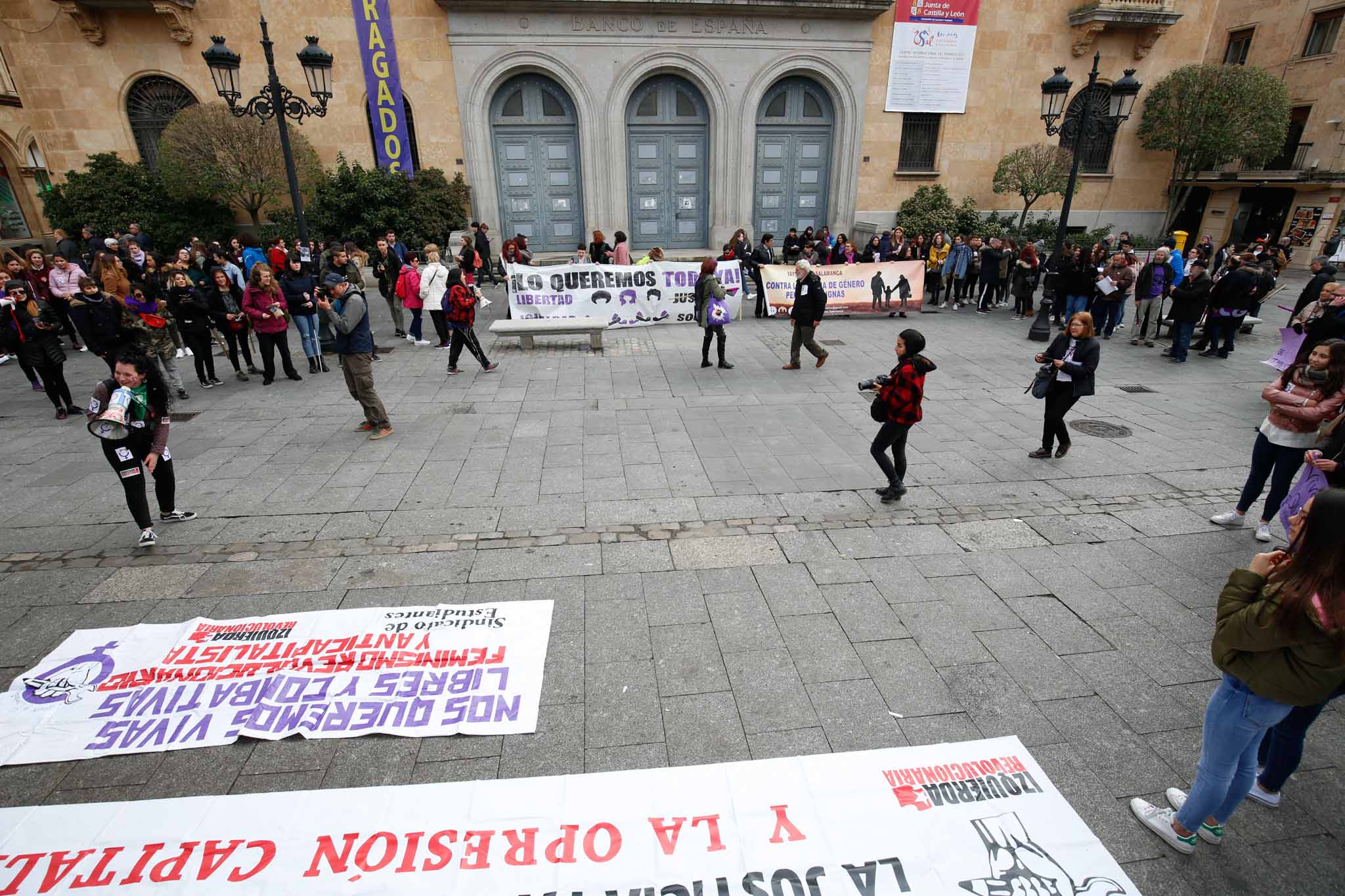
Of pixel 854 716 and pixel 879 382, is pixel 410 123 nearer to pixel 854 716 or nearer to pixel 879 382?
pixel 879 382

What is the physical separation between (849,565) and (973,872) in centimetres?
258

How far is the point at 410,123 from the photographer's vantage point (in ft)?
65.3

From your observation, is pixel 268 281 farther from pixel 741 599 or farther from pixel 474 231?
pixel 474 231

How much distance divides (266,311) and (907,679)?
10.2 meters

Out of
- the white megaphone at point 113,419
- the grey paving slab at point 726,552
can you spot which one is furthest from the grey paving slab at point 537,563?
the white megaphone at point 113,419

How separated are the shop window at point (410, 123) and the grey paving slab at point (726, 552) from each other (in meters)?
18.8

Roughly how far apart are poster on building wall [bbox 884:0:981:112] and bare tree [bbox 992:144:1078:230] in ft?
8.28

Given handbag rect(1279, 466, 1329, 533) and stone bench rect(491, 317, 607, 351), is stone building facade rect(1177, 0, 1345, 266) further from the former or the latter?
stone bench rect(491, 317, 607, 351)

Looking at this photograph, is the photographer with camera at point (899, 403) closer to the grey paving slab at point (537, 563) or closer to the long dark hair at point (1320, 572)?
the grey paving slab at point (537, 563)

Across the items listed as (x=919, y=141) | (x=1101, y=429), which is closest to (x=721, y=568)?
(x=1101, y=429)

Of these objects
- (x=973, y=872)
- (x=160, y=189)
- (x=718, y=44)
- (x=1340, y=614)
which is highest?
(x=718, y=44)

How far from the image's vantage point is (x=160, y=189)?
57.0 feet

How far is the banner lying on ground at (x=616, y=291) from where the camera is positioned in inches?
534

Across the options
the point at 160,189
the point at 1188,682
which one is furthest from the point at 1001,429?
the point at 160,189
